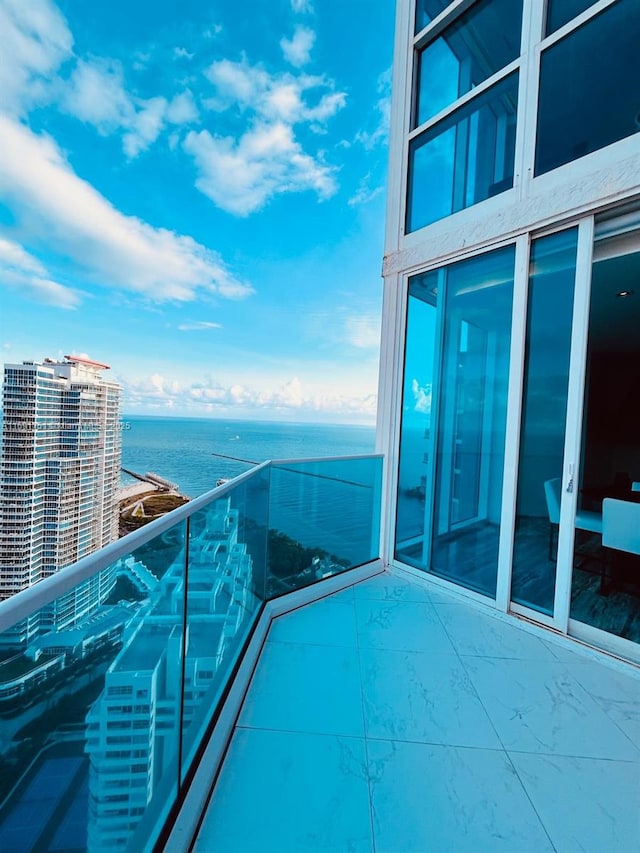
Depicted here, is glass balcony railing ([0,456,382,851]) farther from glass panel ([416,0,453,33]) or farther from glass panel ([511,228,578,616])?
glass panel ([416,0,453,33])

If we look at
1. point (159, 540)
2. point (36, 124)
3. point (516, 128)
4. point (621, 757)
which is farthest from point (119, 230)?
point (621, 757)

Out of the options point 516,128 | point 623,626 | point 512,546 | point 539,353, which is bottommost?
point 623,626

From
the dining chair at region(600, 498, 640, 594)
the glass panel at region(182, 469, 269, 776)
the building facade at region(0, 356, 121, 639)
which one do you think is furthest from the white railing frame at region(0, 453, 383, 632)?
the building facade at region(0, 356, 121, 639)

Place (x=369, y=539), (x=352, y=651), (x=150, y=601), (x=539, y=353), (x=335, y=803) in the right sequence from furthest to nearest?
(x=369, y=539) → (x=539, y=353) → (x=352, y=651) → (x=335, y=803) → (x=150, y=601)

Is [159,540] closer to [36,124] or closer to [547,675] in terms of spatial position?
[547,675]

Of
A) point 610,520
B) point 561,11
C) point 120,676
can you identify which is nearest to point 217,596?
point 120,676

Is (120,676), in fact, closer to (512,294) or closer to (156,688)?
(156,688)
